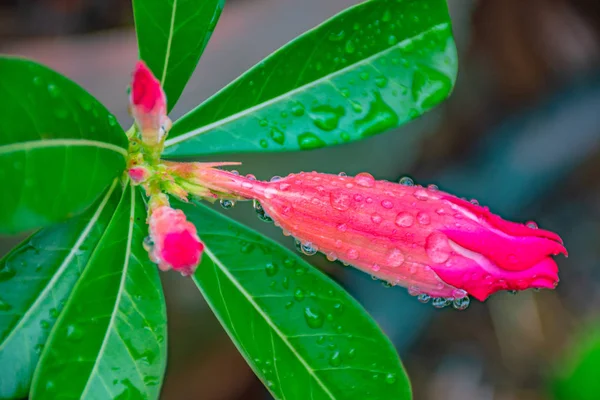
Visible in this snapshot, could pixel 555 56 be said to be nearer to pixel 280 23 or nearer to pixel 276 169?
pixel 280 23

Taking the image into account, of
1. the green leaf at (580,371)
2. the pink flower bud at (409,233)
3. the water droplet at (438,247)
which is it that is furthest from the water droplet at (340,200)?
the green leaf at (580,371)

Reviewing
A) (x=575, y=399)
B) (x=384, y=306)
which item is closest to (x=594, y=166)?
(x=575, y=399)

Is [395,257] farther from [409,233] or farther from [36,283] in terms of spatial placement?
[36,283]

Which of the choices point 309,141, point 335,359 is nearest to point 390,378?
point 335,359

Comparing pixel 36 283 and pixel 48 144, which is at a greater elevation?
pixel 48 144

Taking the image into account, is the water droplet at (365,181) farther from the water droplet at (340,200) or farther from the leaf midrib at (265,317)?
the leaf midrib at (265,317)
